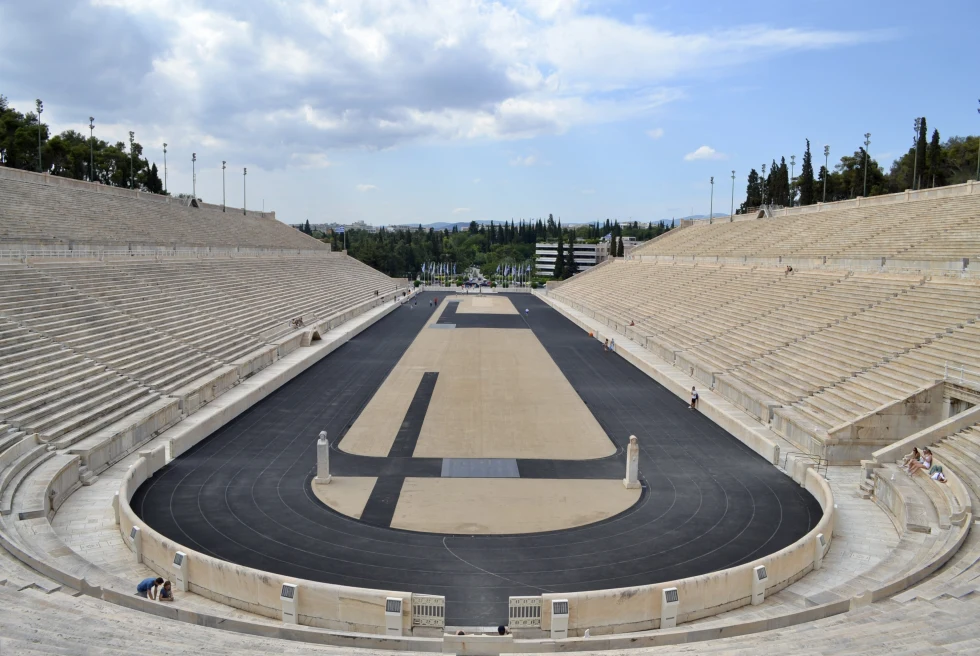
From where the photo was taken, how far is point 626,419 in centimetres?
2027

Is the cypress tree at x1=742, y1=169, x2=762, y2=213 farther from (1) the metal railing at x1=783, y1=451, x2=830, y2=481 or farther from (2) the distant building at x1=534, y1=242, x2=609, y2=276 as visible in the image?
(1) the metal railing at x1=783, y1=451, x2=830, y2=481

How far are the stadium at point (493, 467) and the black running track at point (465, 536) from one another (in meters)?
0.07

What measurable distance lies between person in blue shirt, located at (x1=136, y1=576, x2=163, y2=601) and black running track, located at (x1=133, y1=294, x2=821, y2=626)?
1652 millimetres

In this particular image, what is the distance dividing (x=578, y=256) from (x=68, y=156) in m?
91.5

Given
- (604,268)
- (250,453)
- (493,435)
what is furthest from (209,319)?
(604,268)

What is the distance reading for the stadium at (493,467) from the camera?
8.59 meters

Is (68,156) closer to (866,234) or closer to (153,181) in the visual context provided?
(153,181)

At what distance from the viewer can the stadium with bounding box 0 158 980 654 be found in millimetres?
8586

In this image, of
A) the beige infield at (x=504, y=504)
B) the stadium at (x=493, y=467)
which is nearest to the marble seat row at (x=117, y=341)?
the stadium at (x=493, y=467)

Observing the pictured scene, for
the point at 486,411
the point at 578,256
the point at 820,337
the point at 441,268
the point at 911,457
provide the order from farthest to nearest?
the point at 578,256, the point at 441,268, the point at 820,337, the point at 486,411, the point at 911,457

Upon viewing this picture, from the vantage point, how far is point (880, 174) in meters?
65.4

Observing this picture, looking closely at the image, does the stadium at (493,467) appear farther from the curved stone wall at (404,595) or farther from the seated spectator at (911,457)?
the seated spectator at (911,457)

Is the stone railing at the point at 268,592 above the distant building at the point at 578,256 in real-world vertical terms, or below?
below

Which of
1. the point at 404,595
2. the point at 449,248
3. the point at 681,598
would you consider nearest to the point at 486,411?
the point at 681,598
